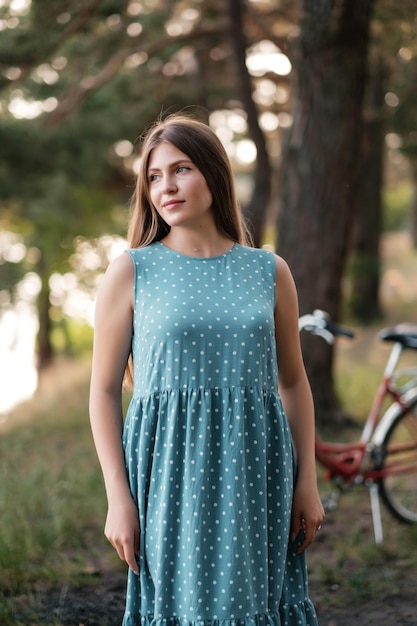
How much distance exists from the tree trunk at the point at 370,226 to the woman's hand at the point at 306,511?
12.1 m

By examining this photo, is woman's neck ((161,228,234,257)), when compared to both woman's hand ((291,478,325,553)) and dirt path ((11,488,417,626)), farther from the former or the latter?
dirt path ((11,488,417,626))

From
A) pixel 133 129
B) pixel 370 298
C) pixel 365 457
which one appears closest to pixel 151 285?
pixel 365 457

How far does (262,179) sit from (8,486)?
270 inches

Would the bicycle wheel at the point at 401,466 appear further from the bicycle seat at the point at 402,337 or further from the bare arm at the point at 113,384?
the bare arm at the point at 113,384

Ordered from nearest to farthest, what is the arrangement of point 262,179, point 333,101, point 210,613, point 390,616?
point 210,613 < point 390,616 < point 333,101 < point 262,179

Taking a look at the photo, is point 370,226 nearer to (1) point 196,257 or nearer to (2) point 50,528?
(2) point 50,528

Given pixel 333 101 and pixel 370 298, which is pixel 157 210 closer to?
pixel 333 101

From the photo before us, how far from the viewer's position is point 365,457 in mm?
4676

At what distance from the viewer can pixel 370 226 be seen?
15.4 metres

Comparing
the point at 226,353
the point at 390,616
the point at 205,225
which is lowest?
the point at 390,616

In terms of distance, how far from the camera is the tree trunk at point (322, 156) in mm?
5934

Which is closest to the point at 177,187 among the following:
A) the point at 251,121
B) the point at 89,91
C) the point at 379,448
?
the point at 379,448

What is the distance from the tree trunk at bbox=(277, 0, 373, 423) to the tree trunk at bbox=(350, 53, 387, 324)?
7.87 metres

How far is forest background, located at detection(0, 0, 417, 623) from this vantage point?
20.1 feet
